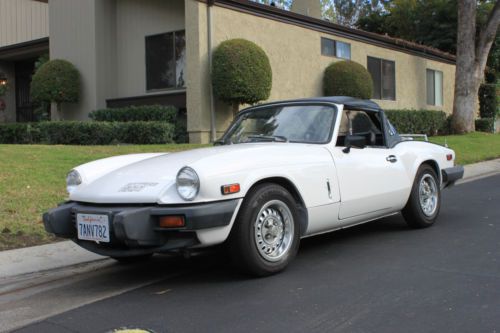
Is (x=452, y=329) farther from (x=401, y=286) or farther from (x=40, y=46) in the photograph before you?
(x=40, y=46)

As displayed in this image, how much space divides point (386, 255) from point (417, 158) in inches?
63.4

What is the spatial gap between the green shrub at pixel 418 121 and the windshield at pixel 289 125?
13984 millimetres

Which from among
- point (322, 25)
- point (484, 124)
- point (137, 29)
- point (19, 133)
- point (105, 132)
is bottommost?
point (105, 132)

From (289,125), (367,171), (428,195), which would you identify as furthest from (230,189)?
(428,195)

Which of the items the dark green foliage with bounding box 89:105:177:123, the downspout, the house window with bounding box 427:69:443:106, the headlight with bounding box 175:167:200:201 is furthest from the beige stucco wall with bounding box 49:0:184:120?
the house window with bounding box 427:69:443:106

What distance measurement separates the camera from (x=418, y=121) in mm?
21188

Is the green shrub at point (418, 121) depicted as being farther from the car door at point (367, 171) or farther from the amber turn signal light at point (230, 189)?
the amber turn signal light at point (230, 189)

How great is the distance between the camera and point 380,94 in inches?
845

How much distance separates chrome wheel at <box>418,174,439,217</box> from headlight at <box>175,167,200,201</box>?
339 cm

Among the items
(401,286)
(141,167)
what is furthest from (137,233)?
(401,286)

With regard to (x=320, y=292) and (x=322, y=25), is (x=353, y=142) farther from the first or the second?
(x=322, y=25)

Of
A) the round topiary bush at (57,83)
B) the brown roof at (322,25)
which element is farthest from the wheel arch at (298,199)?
the round topiary bush at (57,83)

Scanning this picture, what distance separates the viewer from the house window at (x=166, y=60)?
1597 centimetres

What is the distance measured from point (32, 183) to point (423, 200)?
577 cm
